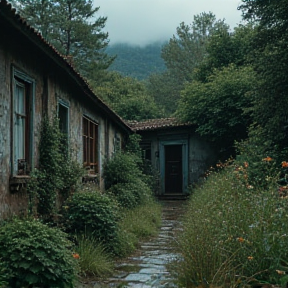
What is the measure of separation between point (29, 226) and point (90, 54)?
25033 mm

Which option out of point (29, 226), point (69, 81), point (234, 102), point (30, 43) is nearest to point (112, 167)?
point (69, 81)

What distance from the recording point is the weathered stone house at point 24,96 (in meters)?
5.49

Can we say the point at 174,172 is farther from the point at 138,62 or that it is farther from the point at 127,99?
the point at 138,62

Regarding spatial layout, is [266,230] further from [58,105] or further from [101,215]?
[58,105]

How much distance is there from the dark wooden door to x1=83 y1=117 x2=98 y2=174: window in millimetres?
7219

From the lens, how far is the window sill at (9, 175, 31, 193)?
5684 mm

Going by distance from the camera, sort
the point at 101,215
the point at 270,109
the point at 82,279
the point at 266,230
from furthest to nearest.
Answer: the point at 270,109, the point at 101,215, the point at 82,279, the point at 266,230

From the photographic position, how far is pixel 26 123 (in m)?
6.52

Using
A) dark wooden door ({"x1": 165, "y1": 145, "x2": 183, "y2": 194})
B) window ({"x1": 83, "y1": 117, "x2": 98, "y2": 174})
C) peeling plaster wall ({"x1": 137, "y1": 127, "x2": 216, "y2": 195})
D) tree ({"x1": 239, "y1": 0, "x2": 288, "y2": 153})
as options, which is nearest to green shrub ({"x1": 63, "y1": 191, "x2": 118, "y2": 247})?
window ({"x1": 83, "y1": 117, "x2": 98, "y2": 174})

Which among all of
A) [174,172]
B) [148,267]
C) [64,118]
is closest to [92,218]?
[148,267]

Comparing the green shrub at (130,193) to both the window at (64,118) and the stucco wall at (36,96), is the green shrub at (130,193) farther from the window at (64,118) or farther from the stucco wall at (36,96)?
the window at (64,118)

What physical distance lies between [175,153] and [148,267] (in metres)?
12.9

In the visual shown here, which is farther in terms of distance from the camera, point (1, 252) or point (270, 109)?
point (270, 109)

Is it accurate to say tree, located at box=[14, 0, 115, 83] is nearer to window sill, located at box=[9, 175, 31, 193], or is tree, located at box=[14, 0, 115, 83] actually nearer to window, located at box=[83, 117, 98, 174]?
window, located at box=[83, 117, 98, 174]
